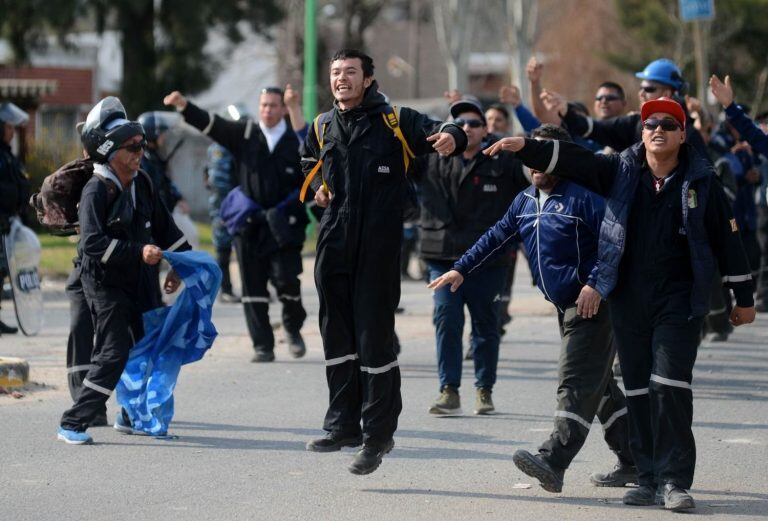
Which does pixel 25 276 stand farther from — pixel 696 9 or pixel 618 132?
pixel 696 9

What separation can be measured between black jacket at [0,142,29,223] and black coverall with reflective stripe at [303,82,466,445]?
19.8ft

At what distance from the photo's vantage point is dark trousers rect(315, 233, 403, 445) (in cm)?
725

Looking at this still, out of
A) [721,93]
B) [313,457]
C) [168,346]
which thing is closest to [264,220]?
[168,346]

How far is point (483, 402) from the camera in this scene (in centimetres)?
964

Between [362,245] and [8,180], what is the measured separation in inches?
251

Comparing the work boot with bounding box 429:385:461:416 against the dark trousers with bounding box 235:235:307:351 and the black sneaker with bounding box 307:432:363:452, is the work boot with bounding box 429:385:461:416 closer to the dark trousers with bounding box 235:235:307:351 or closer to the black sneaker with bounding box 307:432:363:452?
the black sneaker with bounding box 307:432:363:452

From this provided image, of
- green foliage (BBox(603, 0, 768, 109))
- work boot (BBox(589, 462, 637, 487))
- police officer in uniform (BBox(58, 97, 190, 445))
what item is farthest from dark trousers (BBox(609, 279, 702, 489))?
green foliage (BBox(603, 0, 768, 109))

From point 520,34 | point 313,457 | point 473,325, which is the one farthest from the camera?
point 520,34

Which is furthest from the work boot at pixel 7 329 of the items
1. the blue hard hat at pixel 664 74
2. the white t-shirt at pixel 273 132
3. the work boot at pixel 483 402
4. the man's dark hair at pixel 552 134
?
the man's dark hair at pixel 552 134

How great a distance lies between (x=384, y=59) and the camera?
62.8m

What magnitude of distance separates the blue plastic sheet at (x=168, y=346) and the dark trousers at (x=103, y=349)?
16 centimetres

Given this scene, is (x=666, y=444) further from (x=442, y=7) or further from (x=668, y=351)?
(x=442, y=7)

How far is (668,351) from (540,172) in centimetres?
115

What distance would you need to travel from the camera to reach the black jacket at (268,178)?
1163 cm
